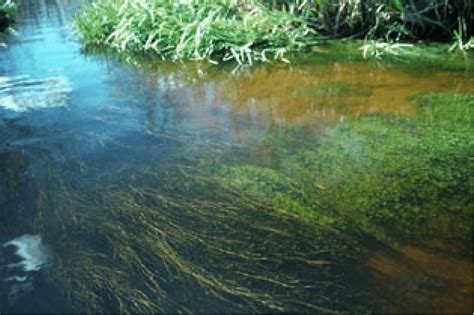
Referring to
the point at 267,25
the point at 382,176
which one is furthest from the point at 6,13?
the point at 382,176

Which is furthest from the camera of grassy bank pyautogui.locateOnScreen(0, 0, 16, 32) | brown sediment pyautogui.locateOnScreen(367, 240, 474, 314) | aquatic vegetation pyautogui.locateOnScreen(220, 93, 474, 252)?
Answer: grassy bank pyautogui.locateOnScreen(0, 0, 16, 32)

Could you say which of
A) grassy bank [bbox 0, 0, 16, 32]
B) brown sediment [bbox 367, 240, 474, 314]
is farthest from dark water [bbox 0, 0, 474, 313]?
grassy bank [bbox 0, 0, 16, 32]

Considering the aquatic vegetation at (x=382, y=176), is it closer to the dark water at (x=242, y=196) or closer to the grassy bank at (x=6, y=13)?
the dark water at (x=242, y=196)

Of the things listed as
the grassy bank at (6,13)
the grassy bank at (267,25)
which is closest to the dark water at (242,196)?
the grassy bank at (267,25)

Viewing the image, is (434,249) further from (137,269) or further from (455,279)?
(137,269)

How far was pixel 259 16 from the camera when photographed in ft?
16.2

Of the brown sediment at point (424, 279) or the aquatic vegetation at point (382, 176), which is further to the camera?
the aquatic vegetation at point (382, 176)

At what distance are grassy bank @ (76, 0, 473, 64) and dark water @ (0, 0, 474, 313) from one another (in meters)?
0.86

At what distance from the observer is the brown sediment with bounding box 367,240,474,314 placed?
1.49m

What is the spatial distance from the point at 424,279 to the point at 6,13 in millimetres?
7376

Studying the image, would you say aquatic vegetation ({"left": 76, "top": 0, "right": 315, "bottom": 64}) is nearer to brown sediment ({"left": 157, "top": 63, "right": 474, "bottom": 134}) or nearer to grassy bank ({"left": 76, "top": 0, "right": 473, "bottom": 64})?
grassy bank ({"left": 76, "top": 0, "right": 473, "bottom": 64})

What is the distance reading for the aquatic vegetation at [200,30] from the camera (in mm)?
4629

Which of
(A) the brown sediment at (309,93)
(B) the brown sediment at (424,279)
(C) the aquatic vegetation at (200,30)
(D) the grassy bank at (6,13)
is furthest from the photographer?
(D) the grassy bank at (6,13)

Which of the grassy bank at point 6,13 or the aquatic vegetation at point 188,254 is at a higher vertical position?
the grassy bank at point 6,13
